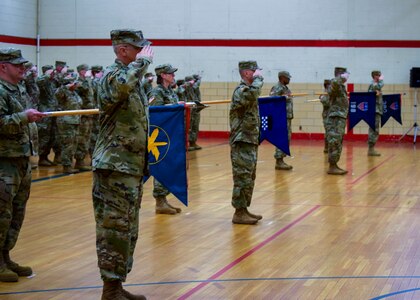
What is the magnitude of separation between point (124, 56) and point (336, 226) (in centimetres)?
427

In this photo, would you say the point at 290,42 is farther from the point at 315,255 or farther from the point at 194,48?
the point at 315,255

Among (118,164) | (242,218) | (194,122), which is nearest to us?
(118,164)

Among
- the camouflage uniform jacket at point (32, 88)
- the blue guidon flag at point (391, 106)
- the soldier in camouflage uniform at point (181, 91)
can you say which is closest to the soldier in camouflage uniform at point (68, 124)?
the camouflage uniform jacket at point (32, 88)

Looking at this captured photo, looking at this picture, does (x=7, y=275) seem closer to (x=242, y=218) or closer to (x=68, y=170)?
(x=242, y=218)

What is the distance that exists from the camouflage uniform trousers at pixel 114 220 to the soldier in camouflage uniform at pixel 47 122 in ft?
32.9

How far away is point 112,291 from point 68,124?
8926 millimetres

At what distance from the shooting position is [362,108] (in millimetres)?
15797

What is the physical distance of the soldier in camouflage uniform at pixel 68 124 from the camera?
14.1 metres

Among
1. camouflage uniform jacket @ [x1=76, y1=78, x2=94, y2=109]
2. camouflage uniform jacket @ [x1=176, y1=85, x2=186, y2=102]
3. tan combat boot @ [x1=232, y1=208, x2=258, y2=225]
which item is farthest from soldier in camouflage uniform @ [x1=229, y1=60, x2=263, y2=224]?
camouflage uniform jacket @ [x1=176, y1=85, x2=186, y2=102]

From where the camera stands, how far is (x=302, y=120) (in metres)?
22.0

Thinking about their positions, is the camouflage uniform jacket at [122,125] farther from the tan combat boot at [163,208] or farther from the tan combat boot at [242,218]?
the tan combat boot at [163,208]

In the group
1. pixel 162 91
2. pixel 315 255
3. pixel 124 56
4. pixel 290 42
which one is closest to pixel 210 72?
pixel 290 42

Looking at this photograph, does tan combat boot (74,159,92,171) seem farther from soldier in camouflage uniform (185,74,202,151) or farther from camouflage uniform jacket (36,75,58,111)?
soldier in camouflage uniform (185,74,202,151)

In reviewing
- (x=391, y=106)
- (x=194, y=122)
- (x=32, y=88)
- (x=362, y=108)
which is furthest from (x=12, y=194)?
(x=391, y=106)
